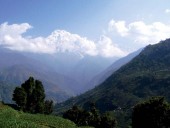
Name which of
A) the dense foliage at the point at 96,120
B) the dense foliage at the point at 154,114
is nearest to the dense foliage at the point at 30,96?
the dense foliage at the point at 96,120

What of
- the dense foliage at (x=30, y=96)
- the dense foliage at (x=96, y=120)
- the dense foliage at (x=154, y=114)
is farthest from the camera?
the dense foliage at (x=96, y=120)

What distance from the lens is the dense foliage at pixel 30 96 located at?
144875 mm

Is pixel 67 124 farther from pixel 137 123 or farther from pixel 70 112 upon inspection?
pixel 70 112

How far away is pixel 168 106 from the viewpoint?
387ft

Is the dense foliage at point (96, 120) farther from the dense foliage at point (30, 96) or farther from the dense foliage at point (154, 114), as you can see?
Answer: the dense foliage at point (154, 114)

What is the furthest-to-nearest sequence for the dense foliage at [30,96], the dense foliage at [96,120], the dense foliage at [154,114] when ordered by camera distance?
the dense foliage at [96,120]
the dense foliage at [30,96]
the dense foliage at [154,114]

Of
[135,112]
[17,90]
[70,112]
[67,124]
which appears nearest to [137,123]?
[135,112]

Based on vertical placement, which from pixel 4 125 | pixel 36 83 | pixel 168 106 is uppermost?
pixel 36 83

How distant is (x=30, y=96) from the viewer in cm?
15600

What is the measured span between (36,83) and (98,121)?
40.0m

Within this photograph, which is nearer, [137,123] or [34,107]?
[137,123]

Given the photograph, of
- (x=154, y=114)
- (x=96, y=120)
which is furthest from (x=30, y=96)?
(x=154, y=114)

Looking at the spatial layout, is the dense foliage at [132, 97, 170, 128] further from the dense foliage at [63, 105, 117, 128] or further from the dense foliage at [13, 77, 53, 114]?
the dense foliage at [63, 105, 117, 128]

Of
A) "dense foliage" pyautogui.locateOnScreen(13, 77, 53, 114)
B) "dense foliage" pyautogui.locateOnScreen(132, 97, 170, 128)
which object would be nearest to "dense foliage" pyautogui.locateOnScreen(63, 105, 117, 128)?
"dense foliage" pyautogui.locateOnScreen(13, 77, 53, 114)
